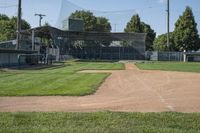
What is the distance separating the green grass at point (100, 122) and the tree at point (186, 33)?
273ft

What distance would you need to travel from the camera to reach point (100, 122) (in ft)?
32.1

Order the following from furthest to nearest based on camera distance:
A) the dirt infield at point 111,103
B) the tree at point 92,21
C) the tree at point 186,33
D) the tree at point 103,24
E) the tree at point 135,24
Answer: the tree at point 103,24 < the tree at point 92,21 < the tree at point 135,24 < the tree at point 186,33 < the dirt infield at point 111,103

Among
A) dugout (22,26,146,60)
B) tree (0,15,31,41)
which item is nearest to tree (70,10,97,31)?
tree (0,15,31,41)

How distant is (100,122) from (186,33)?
8452 centimetres

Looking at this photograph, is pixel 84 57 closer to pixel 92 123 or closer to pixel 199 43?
pixel 199 43

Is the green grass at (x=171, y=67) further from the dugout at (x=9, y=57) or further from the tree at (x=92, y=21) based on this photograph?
the tree at (x=92, y=21)

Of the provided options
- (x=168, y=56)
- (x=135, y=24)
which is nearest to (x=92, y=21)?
Result: (x=135, y=24)

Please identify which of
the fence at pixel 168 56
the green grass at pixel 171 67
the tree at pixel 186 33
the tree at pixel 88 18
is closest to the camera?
the green grass at pixel 171 67

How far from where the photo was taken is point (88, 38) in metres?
85.7

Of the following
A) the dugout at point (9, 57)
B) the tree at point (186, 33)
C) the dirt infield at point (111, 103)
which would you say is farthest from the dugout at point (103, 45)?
the dirt infield at point (111, 103)

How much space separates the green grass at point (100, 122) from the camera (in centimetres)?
891

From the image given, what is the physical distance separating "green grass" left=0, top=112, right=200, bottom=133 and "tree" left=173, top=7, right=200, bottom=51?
83.1 metres

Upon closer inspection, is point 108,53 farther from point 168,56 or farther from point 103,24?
point 103,24

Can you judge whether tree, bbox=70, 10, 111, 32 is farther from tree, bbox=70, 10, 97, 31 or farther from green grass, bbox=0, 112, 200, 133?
green grass, bbox=0, 112, 200, 133
